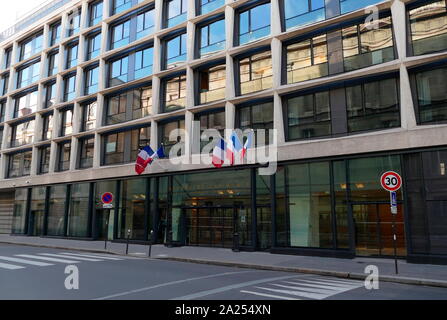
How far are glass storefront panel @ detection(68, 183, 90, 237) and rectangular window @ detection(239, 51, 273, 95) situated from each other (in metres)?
15.6

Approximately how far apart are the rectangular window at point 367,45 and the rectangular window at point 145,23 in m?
14.7

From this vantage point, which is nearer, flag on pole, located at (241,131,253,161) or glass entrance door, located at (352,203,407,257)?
glass entrance door, located at (352,203,407,257)

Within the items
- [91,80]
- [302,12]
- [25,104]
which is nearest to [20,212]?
[25,104]

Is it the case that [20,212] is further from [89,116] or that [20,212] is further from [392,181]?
[392,181]

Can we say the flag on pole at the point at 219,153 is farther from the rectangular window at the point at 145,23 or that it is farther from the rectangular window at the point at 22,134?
the rectangular window at the point at 22,134

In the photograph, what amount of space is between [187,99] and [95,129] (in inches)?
369

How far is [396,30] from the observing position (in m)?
15.9

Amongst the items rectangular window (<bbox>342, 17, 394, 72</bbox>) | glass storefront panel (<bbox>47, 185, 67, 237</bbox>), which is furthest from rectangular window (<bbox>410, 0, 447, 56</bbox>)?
glass storefront panel (<bbox>47, 185, 67, 237</bbox>)

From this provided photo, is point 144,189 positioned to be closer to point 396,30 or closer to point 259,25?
point 259,25

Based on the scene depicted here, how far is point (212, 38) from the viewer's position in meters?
22.8

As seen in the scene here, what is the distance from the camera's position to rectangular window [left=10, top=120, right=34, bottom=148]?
34.7 meters

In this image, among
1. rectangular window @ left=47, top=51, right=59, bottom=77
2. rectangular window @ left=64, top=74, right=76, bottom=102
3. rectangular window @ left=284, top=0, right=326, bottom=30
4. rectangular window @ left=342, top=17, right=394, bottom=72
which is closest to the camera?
rectangular window @ left=342, top=17, right=394, bottom=72

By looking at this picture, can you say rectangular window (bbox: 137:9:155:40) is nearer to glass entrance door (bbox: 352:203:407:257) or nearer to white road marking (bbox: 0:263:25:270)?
white road marking (bbox: 0:263:25:270)
